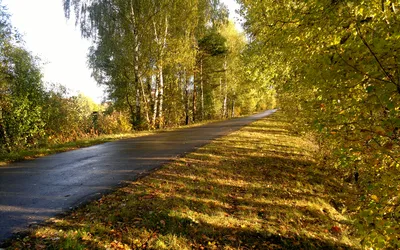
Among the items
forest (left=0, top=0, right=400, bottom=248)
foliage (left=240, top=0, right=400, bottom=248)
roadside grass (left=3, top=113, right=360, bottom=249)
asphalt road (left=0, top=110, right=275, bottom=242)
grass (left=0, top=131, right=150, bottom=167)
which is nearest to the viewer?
foliage (left=240, top=0, right=400, bottom=248)

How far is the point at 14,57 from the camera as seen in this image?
385 inches

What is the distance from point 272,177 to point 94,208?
4.55m

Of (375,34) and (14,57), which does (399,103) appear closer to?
(375,34)

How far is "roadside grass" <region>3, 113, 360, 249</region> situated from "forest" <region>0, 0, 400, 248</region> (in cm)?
95

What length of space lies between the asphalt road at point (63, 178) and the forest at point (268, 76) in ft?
10.1

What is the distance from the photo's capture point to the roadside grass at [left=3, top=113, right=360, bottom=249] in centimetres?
333

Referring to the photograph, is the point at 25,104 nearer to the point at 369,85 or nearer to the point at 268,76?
the point at 268,76

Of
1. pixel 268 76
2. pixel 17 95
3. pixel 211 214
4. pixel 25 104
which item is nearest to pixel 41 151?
pixel 25 104

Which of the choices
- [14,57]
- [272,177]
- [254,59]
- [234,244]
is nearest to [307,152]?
[272,177]

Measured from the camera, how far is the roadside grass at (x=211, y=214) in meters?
3.33

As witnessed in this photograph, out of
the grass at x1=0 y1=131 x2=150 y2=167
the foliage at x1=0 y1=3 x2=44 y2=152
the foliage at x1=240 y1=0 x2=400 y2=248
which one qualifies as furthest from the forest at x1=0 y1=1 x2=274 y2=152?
the foliage at x1=240 y1=0 x2=400 y2=248

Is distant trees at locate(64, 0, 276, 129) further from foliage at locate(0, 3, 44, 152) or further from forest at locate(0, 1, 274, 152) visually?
foliage at locate(0, 3, 44, 152)

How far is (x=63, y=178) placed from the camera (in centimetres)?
520

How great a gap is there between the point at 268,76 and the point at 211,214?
6.95m
